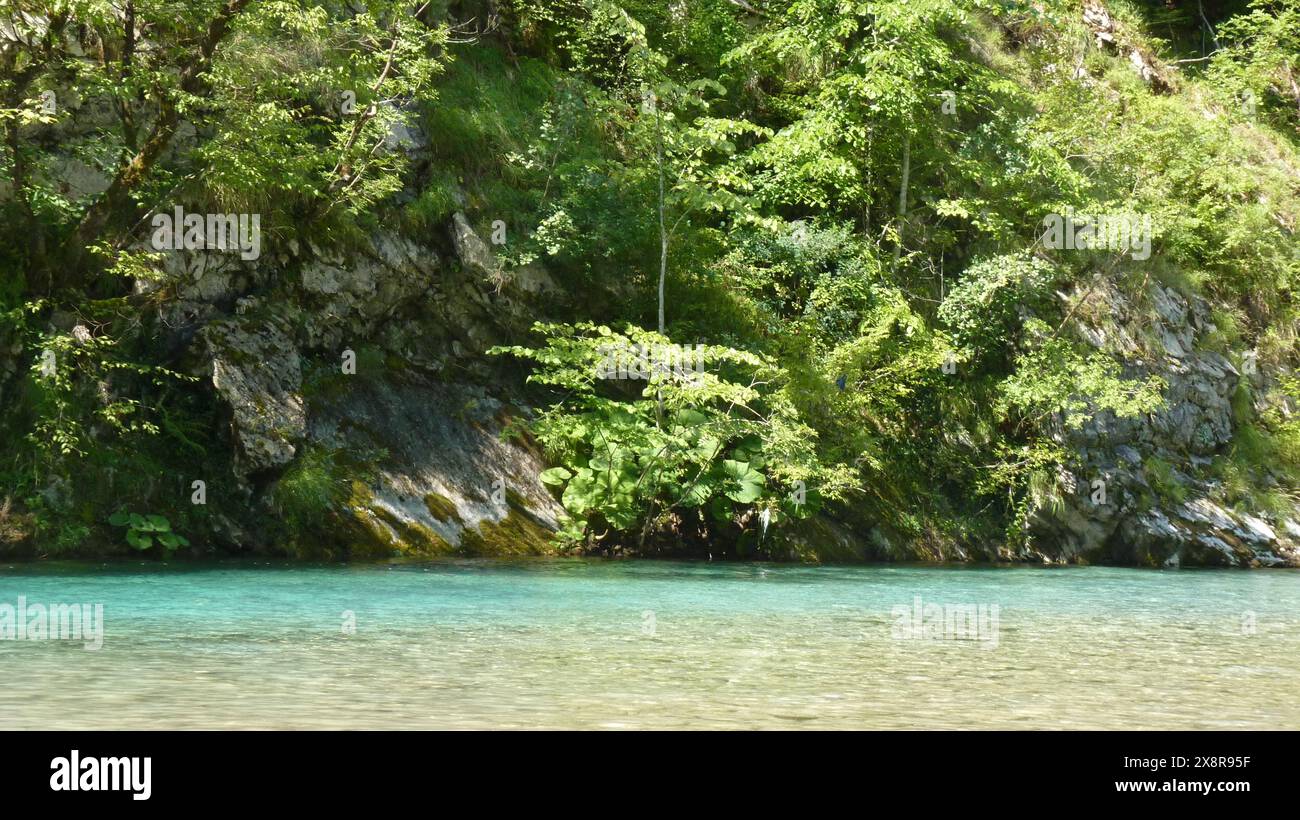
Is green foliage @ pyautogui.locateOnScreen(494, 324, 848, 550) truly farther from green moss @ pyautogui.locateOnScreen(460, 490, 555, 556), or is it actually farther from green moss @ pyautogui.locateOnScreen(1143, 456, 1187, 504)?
green moss @ pyautogui.locateOnScreen(1143, 456, 1187, 504)

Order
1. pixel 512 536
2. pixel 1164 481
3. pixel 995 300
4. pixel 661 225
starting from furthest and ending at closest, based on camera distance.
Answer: pixel 995 300 < pixel 1164 481 < pixel 661 225 < pixel 512 536

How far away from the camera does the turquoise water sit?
4766 millimetres

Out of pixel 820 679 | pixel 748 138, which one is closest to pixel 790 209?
pixel 748 138

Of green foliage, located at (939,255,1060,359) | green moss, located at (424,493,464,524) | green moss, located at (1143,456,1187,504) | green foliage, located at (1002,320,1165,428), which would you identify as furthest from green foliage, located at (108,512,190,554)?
green moss, located at (1143,456,1187,504)

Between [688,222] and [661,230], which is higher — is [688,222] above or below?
above

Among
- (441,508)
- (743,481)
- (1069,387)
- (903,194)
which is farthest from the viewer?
(903,194)

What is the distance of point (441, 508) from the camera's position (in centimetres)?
1349

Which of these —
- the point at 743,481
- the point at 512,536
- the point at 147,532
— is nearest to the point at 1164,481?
the point at 743,481

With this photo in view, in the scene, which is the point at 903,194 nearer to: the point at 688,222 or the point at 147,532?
the point at 688,222

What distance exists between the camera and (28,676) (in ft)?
17.0

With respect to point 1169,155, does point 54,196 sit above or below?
below

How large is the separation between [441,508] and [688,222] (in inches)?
212

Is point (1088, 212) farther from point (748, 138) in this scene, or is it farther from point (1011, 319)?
point (748, 138)

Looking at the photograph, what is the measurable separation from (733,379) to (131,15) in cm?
794
